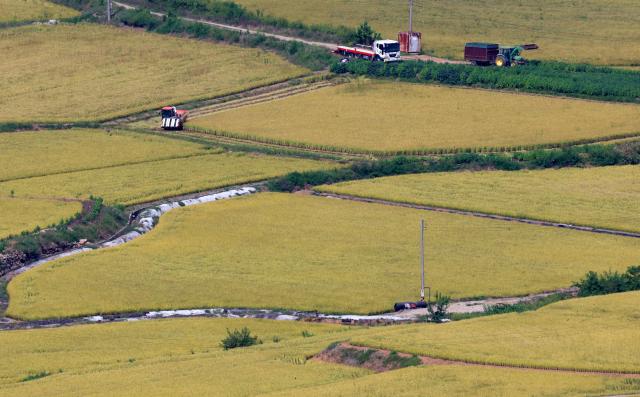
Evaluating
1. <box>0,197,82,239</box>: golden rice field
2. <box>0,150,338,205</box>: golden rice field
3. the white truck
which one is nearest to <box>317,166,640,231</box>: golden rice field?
<box>0,150,338,205</box>: golden rice field

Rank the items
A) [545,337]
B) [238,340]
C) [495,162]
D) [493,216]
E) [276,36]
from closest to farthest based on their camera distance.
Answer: [545,337]
[238,340]
[493,216]
[495,162]
[276,36]

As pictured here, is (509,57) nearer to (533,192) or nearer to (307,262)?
(533,192)

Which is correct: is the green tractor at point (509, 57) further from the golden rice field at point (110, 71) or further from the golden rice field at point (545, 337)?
the golden rice field at point (545, 337)

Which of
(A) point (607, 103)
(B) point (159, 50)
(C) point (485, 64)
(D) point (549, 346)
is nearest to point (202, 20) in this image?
(B) point (159, 50)

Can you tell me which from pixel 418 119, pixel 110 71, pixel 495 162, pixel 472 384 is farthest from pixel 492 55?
pixel 472 384

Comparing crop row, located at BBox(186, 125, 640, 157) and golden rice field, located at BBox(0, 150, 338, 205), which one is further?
crop row, located at BBox(186, 125, 640, 157)

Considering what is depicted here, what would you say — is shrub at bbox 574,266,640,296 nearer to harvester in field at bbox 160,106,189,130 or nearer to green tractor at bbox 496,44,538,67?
harvester in field at bbox 160,106,189,130

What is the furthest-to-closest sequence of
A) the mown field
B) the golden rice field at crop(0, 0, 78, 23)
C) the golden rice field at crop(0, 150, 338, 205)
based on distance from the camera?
the golden rice field at crop(0, 0, 78, 23) → the golden rice field at crop(0, 150, 338, 205) → the mown field
